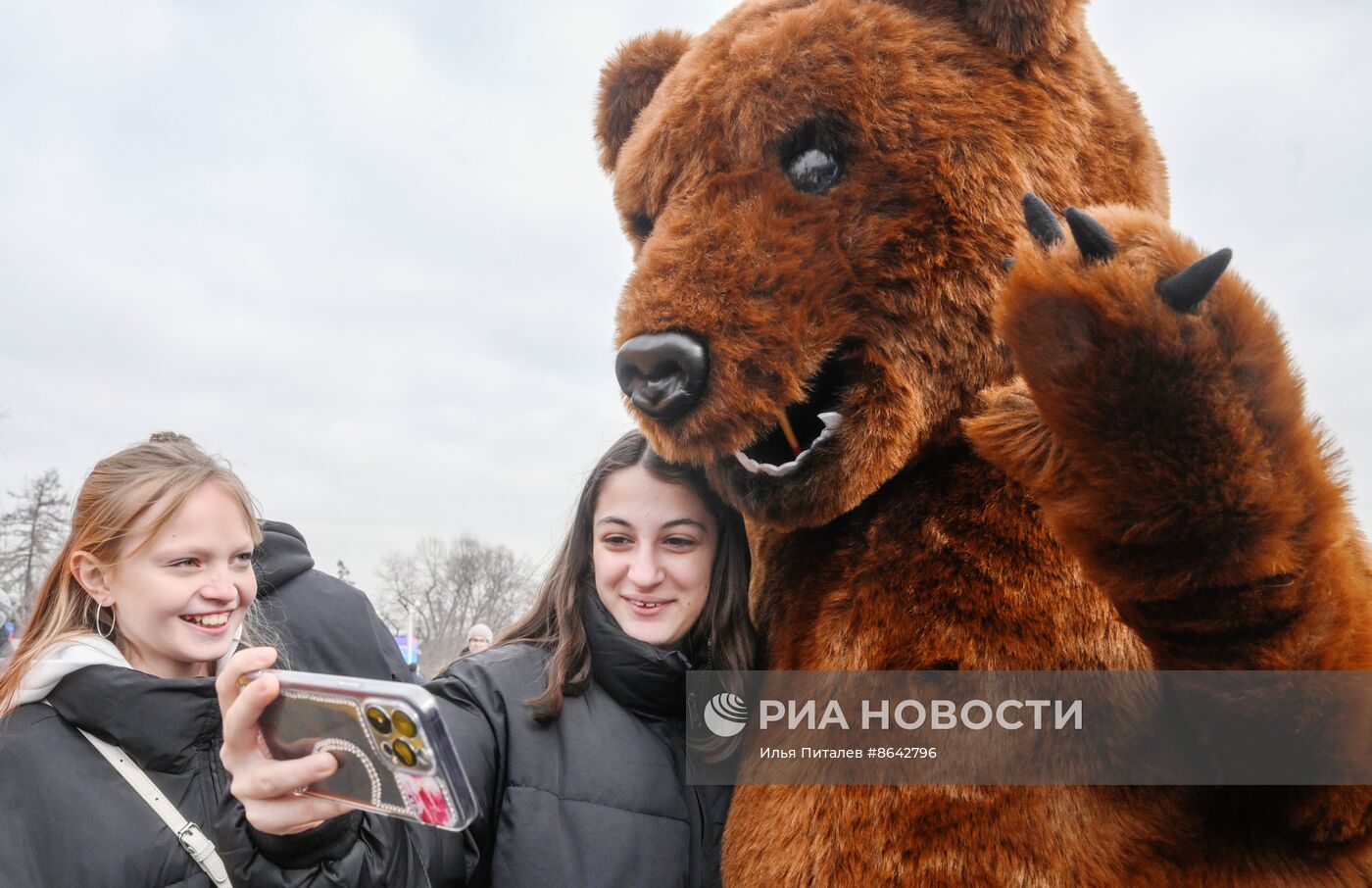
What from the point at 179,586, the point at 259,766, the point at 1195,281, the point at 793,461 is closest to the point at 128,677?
the point at 179,586

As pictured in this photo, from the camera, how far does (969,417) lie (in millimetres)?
1952

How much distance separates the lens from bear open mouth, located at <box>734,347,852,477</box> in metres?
1.97

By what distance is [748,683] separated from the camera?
89.0 inches

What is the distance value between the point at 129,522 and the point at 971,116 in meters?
2.08

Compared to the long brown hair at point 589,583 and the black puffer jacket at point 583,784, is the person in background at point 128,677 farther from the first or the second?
the long brown hair at point 589,583

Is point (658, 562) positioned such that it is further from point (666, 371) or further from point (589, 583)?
point (666, 371)

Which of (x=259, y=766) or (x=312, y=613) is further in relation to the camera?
(x=312, y=613)

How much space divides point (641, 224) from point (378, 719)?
1.50 m

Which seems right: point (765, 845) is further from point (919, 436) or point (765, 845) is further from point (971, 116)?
point (971, 116)

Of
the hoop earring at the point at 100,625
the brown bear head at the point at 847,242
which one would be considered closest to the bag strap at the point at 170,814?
the hoop earring at the point at 100,625

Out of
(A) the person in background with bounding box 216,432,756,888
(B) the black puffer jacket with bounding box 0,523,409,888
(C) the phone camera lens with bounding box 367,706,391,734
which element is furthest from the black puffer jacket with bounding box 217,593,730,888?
(C) the phone camera lens with bounding box 367,706,391,734

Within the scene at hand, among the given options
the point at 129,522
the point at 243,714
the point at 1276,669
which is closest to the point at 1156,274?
the point at 1276,669

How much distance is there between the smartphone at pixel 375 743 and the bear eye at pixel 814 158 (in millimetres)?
1258

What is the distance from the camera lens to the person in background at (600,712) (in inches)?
84.7
